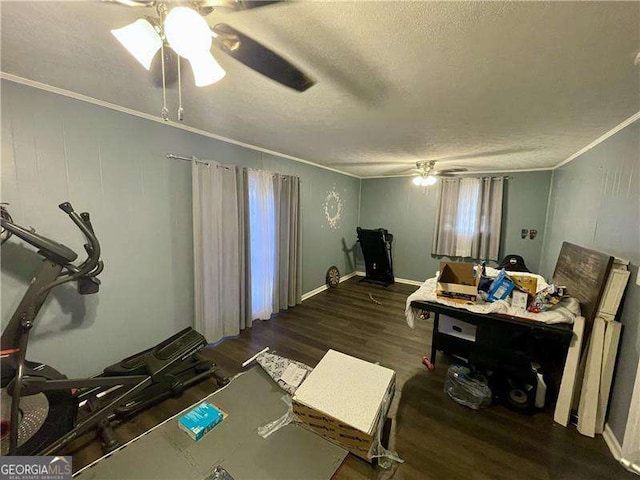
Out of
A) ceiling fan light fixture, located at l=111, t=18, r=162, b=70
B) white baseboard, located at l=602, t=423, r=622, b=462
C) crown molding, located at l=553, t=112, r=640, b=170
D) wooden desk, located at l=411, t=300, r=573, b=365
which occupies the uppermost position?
crown molding, located at l=553, t=112, r=640, b=170

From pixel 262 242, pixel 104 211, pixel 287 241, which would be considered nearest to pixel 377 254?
pixel 287 241

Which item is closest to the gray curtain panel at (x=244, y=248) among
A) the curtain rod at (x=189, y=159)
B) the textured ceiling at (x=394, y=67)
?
the curtain rod at (x=189, y=159)

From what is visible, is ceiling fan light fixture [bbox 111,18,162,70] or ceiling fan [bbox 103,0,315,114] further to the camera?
ceiling fan light fixture [bbox 111,18,162,70]

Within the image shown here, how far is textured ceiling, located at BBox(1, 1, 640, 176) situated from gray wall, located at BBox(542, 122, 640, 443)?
25 cm

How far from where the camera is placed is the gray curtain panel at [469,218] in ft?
14.3

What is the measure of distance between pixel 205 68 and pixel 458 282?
8.18 ft

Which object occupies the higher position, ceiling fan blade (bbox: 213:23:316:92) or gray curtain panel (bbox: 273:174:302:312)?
ceiling fan blade (bbox: 213:23:316:92)

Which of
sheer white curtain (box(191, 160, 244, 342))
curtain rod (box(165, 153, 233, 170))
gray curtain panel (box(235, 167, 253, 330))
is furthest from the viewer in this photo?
gray curtain panel (box(235, 167, 253, 330))

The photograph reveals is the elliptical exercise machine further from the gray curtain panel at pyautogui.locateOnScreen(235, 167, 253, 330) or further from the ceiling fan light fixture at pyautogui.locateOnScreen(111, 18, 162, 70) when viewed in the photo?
the ceiling fan light fixture at pyautogui.locateOnScreen(111, 18, 162, 70)

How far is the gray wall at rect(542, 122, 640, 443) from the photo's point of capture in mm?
1564

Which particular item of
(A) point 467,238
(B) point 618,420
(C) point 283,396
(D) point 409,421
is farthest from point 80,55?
(A) point 467,238

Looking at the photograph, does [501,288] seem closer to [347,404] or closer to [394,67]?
[347,404]

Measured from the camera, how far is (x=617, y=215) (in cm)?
185

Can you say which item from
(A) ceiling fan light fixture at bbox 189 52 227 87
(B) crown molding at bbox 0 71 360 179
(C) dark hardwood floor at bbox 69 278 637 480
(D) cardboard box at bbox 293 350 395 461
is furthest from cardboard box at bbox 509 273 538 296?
(B) crown molding at bbox 0 71 360 179
